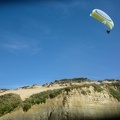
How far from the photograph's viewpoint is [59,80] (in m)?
65.9

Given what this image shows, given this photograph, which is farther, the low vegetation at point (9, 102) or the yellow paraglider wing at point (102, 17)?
the low vegetation at point (9, 102)

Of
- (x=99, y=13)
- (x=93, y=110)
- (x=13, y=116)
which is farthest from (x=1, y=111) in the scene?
(x=99, y=13)

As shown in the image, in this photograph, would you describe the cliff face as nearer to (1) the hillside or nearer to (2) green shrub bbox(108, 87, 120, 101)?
(1) the hillside

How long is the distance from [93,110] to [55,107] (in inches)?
198

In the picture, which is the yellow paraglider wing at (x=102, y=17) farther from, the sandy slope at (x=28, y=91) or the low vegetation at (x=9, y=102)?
the low vegetation at (x=9, y=102)

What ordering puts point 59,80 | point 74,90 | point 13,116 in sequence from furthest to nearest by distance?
point 59,80 < point 74,90 < point 13,116

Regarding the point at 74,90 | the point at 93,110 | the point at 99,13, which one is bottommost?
the point at 93,110

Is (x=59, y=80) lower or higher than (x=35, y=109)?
higher

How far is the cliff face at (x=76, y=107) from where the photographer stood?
44.3m

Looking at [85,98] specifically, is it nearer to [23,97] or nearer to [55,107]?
[55,107]

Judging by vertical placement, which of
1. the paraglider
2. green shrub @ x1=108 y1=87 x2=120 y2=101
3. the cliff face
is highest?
the paraglider

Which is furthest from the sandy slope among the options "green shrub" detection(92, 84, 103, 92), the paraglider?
the paraglider

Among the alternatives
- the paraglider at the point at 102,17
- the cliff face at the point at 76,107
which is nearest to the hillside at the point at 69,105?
the cliff face at the point at 76,107

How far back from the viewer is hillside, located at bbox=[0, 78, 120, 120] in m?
44.5
